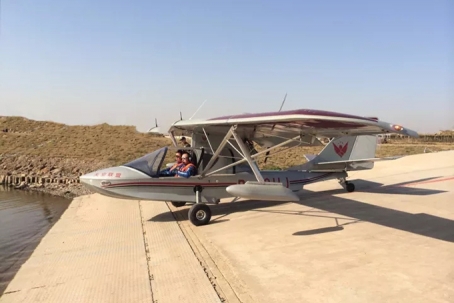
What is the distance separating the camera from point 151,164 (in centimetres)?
915

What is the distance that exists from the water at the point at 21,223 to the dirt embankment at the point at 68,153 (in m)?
1.57

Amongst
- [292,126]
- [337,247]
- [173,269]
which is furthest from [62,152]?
[337,247]

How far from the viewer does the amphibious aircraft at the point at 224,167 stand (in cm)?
730

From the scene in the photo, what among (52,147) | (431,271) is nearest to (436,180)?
(431,271)

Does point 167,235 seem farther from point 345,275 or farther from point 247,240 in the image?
point 345,275

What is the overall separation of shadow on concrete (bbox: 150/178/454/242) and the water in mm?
3225

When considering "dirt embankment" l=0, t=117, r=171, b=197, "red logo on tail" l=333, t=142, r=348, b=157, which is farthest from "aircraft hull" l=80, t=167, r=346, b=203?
"dirt embankment" l=0, t=117, r=171, b=197

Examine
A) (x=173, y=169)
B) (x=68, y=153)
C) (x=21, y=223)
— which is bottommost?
(x=21, y=223)

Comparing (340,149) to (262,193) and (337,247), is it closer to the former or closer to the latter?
(262,193)

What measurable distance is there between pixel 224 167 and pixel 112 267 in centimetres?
412

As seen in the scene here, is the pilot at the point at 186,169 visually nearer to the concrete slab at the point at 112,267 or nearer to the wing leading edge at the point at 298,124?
the wing leading edge at the point at 298,124

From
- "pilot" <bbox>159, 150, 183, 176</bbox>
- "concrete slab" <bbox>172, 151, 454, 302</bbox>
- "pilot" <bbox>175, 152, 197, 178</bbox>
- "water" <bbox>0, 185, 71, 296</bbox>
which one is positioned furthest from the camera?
"pilot" <bbox>159, 150, 183, 176</bbox>

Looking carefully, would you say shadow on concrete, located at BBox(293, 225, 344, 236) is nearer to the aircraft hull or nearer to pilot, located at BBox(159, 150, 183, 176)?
the aircraft hull

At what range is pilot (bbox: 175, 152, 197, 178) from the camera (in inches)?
363
